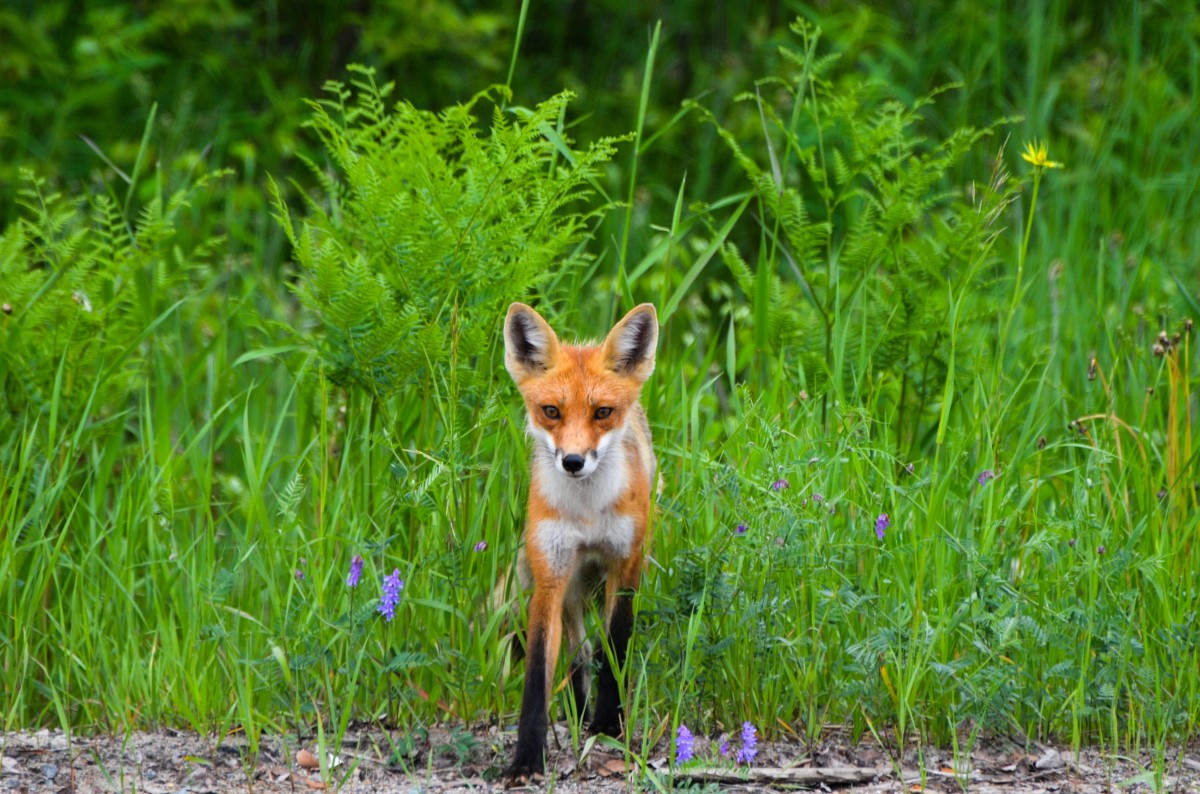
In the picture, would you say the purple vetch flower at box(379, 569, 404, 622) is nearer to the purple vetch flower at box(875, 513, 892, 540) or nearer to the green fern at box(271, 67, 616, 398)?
the green fern at box(271, 67, 616, 398)

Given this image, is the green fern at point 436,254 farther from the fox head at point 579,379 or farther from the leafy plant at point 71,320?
the leafy plant at point 71,320

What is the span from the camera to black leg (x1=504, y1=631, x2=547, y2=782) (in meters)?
3.83

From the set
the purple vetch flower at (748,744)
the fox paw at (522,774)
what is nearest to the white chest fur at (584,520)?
the fox paw at (522,774)

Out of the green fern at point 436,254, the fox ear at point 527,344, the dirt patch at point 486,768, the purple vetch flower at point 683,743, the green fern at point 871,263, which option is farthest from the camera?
the green fern at point 871,263

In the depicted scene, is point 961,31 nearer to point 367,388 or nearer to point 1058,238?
point 1058,238

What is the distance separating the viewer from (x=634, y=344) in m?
4.25

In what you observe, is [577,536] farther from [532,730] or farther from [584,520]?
[532,730]

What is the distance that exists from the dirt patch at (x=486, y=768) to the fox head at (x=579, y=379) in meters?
0.93

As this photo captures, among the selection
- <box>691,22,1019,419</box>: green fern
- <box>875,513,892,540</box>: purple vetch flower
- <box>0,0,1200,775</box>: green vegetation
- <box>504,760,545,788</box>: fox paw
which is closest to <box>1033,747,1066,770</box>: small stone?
<box>0,0,1200,775</box>: green vegetation

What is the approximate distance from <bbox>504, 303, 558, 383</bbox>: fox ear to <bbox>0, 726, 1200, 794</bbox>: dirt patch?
1207 millimetres

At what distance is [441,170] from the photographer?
193 inches

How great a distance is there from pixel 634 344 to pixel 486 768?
144cm

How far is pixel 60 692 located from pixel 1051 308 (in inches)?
214

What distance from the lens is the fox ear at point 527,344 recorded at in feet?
13.6
